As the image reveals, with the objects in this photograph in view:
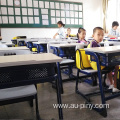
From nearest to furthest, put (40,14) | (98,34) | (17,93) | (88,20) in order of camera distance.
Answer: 1. (17,93)
2. (98,34)
3. (40,14)
4. (88,20)

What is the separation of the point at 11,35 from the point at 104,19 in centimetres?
515

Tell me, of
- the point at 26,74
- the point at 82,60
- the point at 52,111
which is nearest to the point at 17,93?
the point at 26,74

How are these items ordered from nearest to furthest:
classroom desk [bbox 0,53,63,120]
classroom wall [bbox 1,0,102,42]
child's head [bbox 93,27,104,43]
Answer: classroom desk [bbox 0,53,63,120]
child's head [bbox 93,27,104,43]
classroom wall [bbox 1,0,102,42]

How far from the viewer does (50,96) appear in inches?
84.7

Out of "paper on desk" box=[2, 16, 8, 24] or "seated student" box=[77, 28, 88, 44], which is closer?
"seated student" box=[77, 28, 88, 44]

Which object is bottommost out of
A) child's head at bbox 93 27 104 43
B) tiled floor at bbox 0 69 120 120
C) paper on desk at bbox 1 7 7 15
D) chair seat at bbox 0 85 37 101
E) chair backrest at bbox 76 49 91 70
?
tiled floor at bbox 0 69 120 120

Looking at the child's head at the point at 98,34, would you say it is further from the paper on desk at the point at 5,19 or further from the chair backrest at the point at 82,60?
the paper on desk at the point at 5,19

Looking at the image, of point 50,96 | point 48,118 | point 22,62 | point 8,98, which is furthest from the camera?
point 50,96

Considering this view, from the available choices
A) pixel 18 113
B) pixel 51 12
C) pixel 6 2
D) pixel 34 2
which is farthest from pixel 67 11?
pixel 18 113

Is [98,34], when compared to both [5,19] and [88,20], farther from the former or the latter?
[88,20]

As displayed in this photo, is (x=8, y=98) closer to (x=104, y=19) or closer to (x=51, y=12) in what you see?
(x=51, y=12)

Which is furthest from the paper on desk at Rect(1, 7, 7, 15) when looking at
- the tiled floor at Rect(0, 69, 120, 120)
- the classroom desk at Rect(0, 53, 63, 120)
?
the classroom desk at Rect(0, 53, 63, 120)

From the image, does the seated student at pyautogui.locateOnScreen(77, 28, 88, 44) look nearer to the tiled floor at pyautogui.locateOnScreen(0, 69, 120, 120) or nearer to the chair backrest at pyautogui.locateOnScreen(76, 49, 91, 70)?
the chair backrest at pyautogui.locateOnScreen(76, 49, 91, 70)

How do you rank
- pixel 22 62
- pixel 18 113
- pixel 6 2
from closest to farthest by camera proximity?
1. pixel 22 62
2. pixel 18 113
3. pixel 6 2
